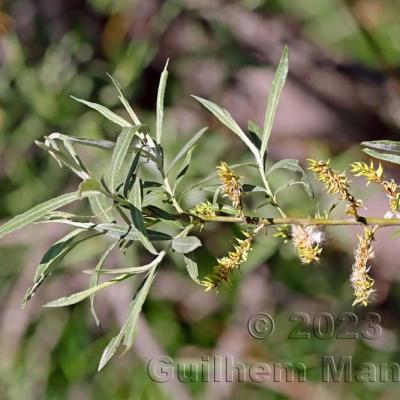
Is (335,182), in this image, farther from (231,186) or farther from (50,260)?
(50,260)

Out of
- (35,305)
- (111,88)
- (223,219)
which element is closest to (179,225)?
(223,219)

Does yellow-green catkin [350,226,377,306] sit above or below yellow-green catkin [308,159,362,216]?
below

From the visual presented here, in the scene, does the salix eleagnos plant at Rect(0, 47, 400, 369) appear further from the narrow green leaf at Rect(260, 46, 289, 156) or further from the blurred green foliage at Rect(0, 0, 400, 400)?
the blurred green foliage at Rect(0, 0, 400, 400)

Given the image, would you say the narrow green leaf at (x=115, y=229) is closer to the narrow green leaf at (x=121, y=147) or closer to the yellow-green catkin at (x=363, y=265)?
the narrow green leaf at (x=121, y=147)

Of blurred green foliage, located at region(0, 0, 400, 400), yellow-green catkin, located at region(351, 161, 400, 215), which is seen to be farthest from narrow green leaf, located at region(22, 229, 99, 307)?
blurred green foliage, located at region(0, 0, 400, 400)

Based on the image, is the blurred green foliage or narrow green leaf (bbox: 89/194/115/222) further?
the blurred green foliage

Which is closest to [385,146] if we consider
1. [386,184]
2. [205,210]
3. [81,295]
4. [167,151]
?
[386,184]

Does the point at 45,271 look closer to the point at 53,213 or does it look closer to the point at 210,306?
the point at 53,213
